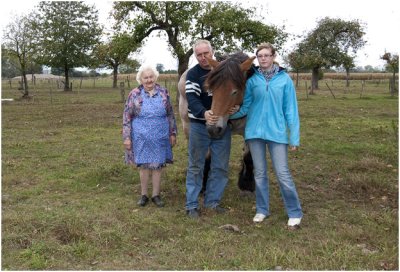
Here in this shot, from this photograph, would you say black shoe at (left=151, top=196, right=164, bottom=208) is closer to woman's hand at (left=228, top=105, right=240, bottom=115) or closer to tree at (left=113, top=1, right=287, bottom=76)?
woman's hand at (left=228, top=105, right=240, bottom=115)

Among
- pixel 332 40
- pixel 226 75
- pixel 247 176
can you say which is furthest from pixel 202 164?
pixel 332 40

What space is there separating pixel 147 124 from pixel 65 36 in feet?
115

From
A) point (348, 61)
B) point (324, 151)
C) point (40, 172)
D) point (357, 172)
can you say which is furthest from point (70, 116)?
point (348, 61)

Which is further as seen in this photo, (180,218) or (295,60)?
(295,60)

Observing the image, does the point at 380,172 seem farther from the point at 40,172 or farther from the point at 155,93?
the point at 40,172

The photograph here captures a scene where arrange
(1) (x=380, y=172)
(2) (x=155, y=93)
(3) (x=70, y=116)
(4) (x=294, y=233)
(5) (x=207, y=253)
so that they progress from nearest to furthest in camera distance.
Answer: (5) (x=207, y=253), (4) (x=294, y=233), (2) (x=155, y=93), (1) (x=380, y=172), (3) (x=70, y=116)

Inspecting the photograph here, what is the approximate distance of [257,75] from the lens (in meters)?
4.25

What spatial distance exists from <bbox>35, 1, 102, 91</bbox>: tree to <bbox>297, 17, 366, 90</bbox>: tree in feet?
64.0

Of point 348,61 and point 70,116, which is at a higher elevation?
point 348,61

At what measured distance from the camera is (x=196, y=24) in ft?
55.9

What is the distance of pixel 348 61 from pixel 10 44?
27.8 meters

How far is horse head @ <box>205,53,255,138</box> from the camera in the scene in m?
4.05

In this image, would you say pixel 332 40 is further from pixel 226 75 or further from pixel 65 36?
pixel 226 75

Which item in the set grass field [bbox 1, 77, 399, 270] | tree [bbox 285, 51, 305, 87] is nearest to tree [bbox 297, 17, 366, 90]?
tree [bbox 285, 51, 305, 87]
